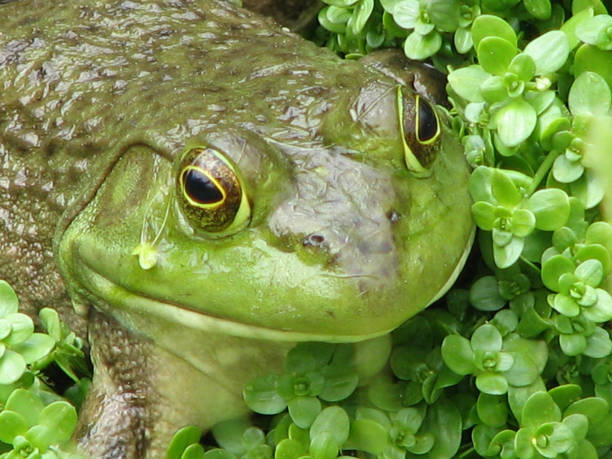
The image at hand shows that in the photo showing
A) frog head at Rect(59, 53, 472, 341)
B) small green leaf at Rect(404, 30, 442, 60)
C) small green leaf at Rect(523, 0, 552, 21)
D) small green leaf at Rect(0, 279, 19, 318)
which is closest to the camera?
frog head at Rect(59, 53, 472, 341)

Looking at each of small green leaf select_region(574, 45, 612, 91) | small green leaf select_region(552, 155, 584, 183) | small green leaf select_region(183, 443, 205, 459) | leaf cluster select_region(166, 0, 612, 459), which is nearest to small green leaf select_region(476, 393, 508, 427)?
leaf cluster select_region(166, 0, 612, 459)

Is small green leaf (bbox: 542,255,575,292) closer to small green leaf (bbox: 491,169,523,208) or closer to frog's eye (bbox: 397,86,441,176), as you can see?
small green leaf (bbox: 491,169,523,208)

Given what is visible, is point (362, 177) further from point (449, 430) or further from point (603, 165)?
point (603, 165)

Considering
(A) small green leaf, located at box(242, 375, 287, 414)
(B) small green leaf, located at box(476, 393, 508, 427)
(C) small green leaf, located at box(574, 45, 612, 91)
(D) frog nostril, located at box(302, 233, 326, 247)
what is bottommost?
(B) small green leaf, located at box(476, 393, 508, 427)

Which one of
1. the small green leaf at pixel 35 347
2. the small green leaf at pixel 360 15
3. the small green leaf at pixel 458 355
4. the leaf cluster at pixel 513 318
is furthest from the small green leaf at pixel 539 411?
the small green leaf at pixel 360 15

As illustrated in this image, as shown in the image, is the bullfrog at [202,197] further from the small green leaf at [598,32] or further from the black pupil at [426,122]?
the small green leaf at [598,32]

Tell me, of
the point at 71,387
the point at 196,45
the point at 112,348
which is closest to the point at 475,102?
the point at 196,45
